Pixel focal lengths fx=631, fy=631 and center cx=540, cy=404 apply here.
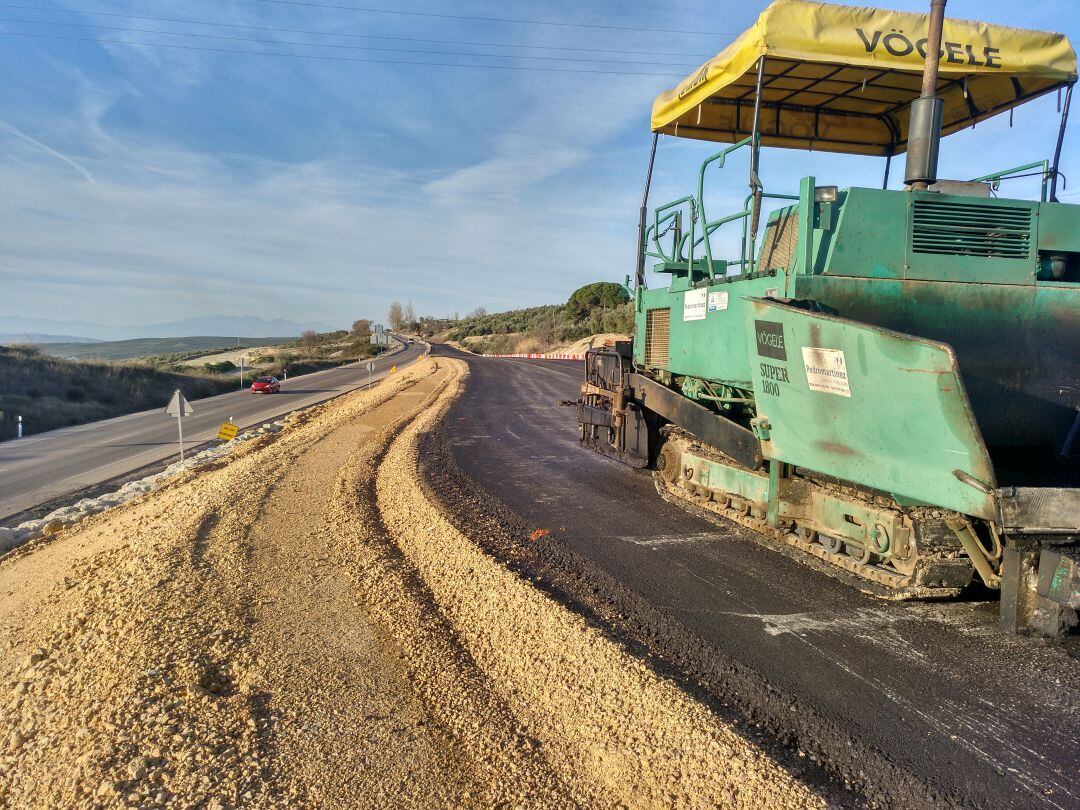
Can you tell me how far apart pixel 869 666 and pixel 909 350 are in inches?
68.6

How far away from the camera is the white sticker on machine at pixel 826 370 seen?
3.80m

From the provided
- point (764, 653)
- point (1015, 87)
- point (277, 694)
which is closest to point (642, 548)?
point (764, 653)

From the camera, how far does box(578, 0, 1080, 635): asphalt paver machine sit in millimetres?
3445

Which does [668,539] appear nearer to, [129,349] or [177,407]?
[177,407]

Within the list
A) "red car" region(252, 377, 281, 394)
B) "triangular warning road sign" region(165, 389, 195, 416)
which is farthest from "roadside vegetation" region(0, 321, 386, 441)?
"triangular warning road sign" region(165, 389, 195, 416)

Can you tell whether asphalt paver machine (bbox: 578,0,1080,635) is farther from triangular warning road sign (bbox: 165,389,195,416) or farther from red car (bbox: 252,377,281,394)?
red car (bbox: 252,377,281,394)

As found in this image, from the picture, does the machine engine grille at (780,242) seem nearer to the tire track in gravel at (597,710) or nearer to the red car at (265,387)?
the tire track in gravel at (597,710)

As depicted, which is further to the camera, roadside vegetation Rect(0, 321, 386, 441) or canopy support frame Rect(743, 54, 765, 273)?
roadside vegetation Rect(0, 321, 386, 441)

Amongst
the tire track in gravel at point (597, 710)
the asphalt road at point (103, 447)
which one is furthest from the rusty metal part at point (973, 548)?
the asphalt road at point (103, 447)

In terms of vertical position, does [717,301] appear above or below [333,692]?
above

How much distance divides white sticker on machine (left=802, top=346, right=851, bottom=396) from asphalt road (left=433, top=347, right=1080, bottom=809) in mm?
1505

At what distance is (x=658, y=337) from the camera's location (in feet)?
23.8

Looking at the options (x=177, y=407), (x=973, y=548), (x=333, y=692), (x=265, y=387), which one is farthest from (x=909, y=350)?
→ (x=265, y=387)

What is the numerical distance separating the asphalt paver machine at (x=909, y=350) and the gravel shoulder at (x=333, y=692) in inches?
76.5
